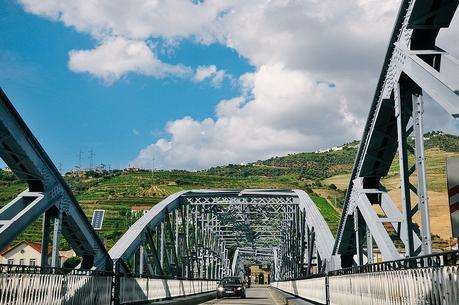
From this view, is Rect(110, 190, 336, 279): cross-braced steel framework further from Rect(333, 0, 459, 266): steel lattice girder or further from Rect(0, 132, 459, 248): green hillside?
Rect(0, 132, 459, 248): green hillside

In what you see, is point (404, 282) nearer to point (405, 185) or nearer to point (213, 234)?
point (405, 185)

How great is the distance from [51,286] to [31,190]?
392 cm

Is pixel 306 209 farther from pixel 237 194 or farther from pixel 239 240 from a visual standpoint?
pixel 239 240

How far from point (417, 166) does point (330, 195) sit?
14104 centimetres

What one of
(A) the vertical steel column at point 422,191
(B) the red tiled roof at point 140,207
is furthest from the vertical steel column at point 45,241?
(B) the red tiled roof at point 140,207

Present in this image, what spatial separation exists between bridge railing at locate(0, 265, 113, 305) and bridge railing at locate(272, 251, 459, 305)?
6.41 m

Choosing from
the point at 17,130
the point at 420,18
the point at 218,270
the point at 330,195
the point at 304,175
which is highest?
the point at 304,175

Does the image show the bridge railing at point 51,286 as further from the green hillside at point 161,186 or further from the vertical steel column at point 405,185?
the green hillside at point 161,186

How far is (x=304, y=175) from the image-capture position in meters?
192

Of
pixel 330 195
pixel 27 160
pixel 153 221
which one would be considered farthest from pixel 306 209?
pixel 330 195

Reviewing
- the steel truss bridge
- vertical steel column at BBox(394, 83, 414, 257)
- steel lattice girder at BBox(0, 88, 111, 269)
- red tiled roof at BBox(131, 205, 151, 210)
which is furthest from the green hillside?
vertical steel column at BBox(394, 83, 414, 257)

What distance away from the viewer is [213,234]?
6556cm

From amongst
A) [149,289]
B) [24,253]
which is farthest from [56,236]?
[24,253]

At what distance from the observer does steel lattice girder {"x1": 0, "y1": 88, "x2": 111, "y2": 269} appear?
12180 millimetres
